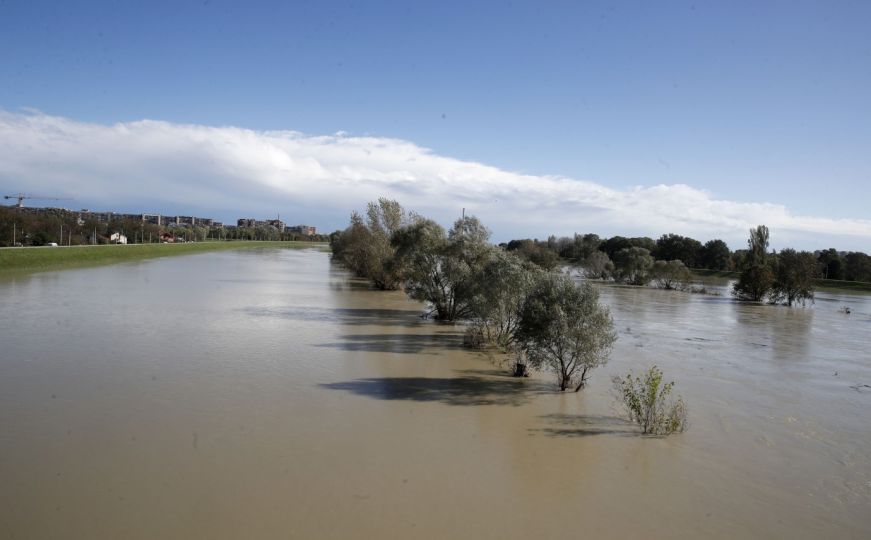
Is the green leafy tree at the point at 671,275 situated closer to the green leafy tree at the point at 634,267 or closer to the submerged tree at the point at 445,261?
the green leafy tree at the point at 634,267

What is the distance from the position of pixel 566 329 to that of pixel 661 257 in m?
85.3

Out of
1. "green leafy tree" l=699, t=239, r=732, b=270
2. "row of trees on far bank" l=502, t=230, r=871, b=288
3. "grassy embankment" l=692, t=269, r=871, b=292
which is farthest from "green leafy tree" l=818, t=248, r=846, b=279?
"green leafy tree" l=699, t=239, r=732, b=270

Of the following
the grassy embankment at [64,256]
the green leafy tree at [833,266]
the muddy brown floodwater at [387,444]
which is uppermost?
the green leafy tree at [833,266]

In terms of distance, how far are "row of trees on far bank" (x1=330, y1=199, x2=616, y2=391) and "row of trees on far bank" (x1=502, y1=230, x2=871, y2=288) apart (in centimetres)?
2395

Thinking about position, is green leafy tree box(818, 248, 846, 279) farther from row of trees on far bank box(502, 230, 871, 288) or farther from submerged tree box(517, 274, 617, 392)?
submerged tree box(517, 274, 617, 392)

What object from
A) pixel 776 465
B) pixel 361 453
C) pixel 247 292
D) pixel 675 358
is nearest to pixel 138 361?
pixel 361 453

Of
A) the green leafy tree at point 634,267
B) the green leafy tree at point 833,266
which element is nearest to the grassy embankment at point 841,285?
the green leafy tree at point 833,266

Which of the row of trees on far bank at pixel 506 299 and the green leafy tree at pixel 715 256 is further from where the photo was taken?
the green leafy tree at pixel 715 256

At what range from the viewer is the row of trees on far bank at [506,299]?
1385cm

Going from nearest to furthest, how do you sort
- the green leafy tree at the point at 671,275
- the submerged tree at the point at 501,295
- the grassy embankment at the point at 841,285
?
1. the submerged tree at the point at 501,295
2. the green leafy tree at the point at 671,275
3. the grassy embankment at the point at 841,285

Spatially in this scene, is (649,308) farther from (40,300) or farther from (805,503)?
(40,300)

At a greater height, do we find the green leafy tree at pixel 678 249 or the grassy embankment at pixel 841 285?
the green leafy tree at pixel 678 249

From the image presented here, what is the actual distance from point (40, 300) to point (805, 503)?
30553mm

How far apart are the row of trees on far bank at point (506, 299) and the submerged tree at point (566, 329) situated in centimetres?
2
